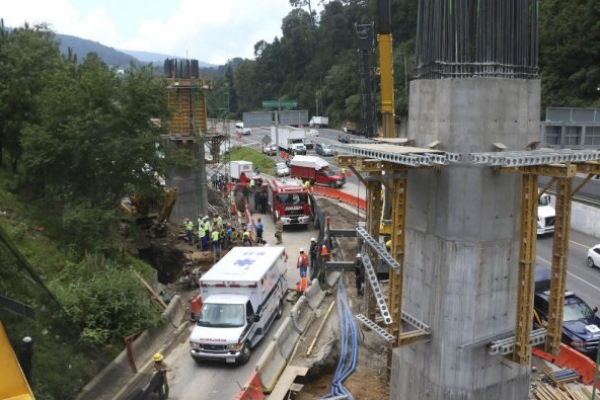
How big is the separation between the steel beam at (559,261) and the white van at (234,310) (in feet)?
27.6

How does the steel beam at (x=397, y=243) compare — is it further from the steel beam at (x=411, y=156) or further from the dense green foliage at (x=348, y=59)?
the dense green foliage at (x=348, y=59)

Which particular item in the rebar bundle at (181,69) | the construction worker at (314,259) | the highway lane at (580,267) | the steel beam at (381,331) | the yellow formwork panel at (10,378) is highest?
the rebar bundle at (181,69)

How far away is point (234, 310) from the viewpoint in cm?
1700

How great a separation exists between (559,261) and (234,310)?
9252 millimetres

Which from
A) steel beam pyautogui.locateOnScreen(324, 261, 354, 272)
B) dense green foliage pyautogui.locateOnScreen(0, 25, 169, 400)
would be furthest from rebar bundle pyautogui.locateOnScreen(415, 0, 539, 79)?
dense green foliage pyautogui.locateOnScreen(0, 25, 169, 400)

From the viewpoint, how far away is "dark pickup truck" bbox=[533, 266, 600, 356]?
17469 millimetres

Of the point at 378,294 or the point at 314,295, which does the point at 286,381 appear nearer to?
the point at 378,294

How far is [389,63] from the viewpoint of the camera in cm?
2758

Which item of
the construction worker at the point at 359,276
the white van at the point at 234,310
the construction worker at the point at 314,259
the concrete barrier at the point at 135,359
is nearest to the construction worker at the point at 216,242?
the construction worker at the point at 314,259

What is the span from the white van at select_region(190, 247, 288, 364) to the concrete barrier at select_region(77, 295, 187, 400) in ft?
6.06

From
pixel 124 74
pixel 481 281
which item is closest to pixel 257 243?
pixel 124 74

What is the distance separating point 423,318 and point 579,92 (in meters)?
48.7

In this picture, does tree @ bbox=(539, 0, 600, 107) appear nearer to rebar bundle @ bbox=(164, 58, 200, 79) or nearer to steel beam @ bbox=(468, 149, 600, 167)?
rebar bundle @ bbox=(164, 58, 200, 79)

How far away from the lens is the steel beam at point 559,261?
12102mm
